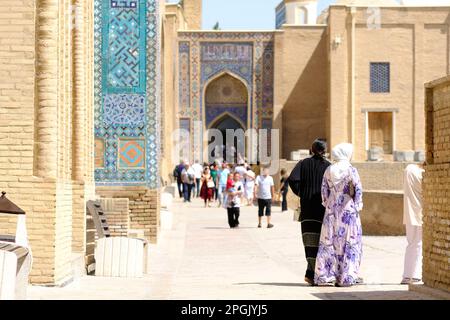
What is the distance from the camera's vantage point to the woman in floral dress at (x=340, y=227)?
31.3 feet

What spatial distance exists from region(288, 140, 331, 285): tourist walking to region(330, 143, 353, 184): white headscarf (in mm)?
227

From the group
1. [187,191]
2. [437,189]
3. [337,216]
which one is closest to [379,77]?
[187,191]

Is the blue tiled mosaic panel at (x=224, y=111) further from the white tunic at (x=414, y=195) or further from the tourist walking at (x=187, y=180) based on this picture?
the white tunic at (x=414, y=195)

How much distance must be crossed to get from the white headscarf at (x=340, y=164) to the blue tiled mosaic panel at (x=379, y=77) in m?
29.5

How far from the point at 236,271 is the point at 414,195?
2.49 m

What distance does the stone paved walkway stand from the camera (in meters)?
8.62

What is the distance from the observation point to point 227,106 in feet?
138

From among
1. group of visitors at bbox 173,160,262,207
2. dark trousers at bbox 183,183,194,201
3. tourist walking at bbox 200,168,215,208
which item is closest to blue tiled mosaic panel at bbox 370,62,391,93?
group of visitors at bbox 173,160,262,207

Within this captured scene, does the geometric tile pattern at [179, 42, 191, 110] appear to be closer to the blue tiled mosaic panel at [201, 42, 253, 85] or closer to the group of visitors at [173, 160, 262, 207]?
the blue tiled mosaic panel at [201, 42, 253, 85]

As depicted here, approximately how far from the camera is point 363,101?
38719 mm

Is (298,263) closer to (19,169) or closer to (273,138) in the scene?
(19,169)

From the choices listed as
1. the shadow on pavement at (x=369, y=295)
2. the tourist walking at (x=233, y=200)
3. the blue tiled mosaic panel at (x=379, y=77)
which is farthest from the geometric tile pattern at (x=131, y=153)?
the blue tiled mosaic panel at (x=379, y=77)
